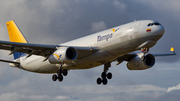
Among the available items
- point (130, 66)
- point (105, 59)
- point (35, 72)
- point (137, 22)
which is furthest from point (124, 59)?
point (35, 72)

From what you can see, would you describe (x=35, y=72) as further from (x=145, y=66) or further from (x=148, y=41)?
(x=148, y=41)

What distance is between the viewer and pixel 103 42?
32875 millimetres

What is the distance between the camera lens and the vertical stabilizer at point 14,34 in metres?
45.1

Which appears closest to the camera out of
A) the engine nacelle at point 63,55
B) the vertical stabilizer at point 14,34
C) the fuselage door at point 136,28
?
the fuselage door at point 136,28

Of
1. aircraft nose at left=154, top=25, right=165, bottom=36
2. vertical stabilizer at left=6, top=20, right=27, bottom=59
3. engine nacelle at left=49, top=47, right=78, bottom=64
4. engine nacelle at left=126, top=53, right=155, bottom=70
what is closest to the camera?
aircraft nose at left=154, top=25, right=165, bottom=36

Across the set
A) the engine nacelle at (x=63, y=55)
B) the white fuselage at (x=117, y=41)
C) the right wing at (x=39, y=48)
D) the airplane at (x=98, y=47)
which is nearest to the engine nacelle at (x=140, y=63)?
the airplane at (x=98, y=47)

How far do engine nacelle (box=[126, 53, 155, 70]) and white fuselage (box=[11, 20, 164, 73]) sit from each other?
6396 millimetres

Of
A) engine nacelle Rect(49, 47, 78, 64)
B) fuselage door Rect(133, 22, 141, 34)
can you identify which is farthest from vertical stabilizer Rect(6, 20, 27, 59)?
fuselage door Rect(133, 22, 141, 34)

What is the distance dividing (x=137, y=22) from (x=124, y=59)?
997cm

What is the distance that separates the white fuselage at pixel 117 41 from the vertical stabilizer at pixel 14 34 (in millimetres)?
10802

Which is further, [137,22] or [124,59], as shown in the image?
[124,59]

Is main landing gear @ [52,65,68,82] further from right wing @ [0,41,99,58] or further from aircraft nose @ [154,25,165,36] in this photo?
aircraft nose @ [154,25,165,36]

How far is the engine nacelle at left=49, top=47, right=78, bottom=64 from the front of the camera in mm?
31906

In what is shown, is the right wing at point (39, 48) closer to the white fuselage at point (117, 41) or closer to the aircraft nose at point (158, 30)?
the white fuselage at point (117, 41)
